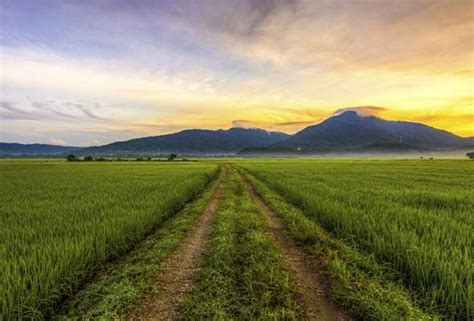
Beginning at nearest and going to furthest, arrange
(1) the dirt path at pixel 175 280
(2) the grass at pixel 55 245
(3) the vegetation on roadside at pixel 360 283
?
(3) the vegetation on roadside at pixel 360 283
(1) the dirt path at pixel 175 280
(2) the grass at pixel 55 245

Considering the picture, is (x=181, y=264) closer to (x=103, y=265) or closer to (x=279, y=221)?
(x=103, y=265)

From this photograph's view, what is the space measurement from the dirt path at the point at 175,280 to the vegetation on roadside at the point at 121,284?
0.22 meters

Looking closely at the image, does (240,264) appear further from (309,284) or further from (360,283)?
(360,283)

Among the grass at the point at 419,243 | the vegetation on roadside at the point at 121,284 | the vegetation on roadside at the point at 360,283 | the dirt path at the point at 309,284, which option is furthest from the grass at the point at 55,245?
the grass at the point at 419,243

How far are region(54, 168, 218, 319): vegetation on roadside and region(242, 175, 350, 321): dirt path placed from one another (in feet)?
11.1

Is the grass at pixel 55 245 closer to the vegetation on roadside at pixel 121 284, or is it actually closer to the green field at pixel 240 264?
the green field at pixel 240 264

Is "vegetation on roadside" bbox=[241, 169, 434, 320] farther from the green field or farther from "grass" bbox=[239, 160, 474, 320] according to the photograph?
"grass" bbox=[239, 160, 474, 320]

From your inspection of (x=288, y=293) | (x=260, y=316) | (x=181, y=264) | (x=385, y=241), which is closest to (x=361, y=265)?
(x=385, y=241)

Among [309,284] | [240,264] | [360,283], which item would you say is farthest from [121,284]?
[360,283]

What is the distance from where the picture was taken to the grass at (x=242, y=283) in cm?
457

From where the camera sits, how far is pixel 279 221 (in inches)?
458

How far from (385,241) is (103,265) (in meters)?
8.24

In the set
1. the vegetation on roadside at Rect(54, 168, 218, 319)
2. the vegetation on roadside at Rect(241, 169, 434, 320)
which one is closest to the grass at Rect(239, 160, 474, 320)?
the vegetation on roadside at Rect(241, 169, 434, 320)

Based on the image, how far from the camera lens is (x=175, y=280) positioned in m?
5.88
